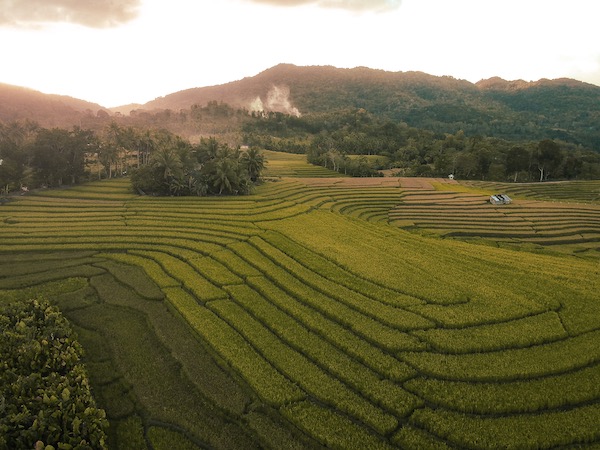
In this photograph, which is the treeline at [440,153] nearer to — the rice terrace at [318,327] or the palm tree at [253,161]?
the palm tree at [253,161]

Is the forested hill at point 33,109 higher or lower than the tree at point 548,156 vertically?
higher

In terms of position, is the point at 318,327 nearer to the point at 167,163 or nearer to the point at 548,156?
the point at 167,163

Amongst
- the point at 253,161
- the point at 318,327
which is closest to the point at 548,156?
the point at 253,161

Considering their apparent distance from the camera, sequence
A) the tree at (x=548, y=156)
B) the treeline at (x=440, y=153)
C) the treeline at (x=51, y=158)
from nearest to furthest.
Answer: the treeline at (x=51, y=158) → the tree at (x=548, y=156) → the treeline at (x=440, y=153)

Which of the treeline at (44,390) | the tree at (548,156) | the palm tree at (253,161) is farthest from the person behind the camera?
the tree at (548,156)

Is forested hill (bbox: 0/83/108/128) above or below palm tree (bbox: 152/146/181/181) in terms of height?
above

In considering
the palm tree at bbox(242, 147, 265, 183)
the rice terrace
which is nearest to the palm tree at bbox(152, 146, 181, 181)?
the palm tree at bbox(242, 147, 265, 183)

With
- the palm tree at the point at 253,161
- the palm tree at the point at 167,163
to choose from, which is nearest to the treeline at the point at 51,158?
the palm tree at the point at 167,163

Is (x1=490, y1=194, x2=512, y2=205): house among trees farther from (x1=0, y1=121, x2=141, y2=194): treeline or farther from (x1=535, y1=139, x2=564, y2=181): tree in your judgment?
(x1=0, y1=121, x2=141, y2=194): treeline
